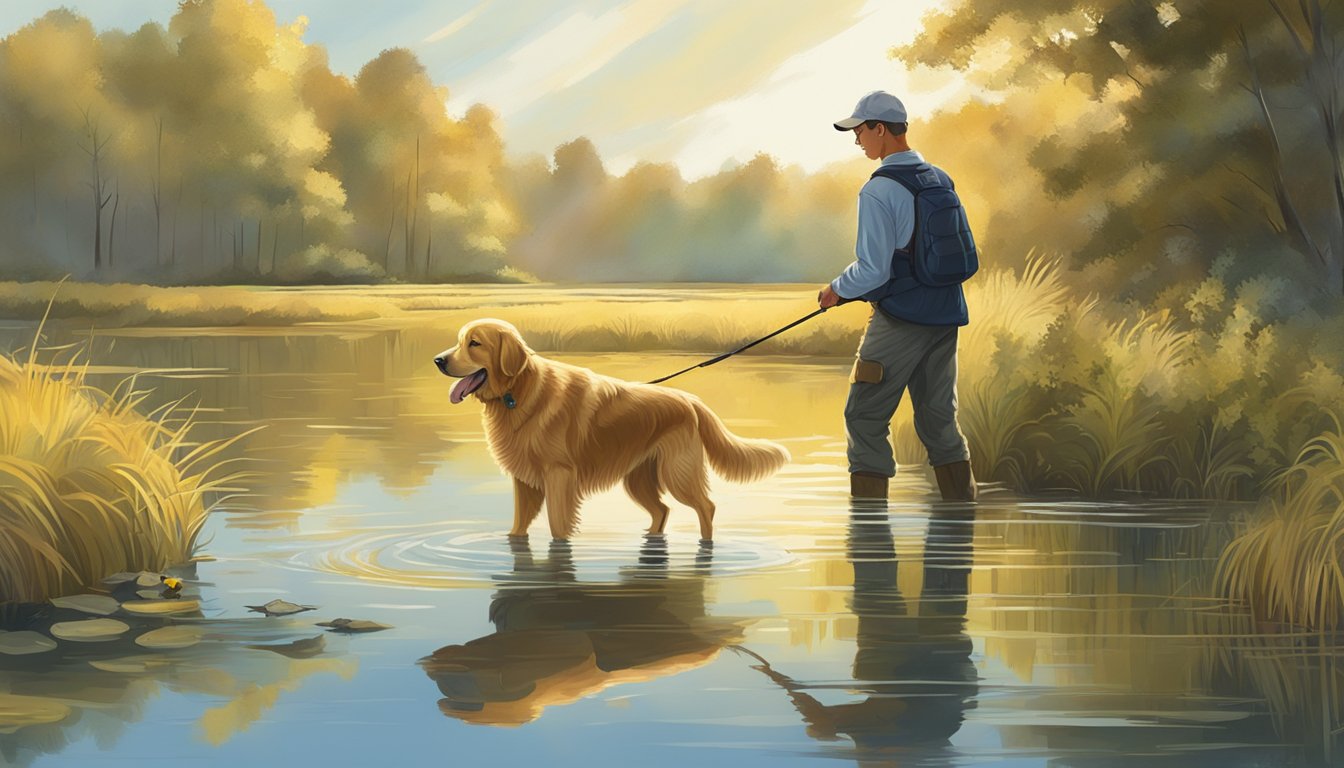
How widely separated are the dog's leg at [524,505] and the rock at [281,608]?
2.08m

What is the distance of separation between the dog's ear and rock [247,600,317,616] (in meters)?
1.98

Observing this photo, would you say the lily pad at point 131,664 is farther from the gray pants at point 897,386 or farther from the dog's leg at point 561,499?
the gray pants at point 897,386

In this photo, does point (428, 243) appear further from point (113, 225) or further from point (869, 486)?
point (869, 486)

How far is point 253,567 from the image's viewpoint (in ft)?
28.1

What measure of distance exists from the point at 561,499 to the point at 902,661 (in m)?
3.12

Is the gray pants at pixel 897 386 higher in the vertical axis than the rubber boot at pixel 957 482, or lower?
higher

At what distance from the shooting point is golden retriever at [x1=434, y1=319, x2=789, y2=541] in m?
9.06

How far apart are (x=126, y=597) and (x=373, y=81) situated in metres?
60.2

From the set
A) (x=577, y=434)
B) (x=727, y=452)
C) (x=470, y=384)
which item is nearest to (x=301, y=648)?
(x=470, y=384)

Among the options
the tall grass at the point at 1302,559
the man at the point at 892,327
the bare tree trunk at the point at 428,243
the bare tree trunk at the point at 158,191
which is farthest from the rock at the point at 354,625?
the bare tree trunk at the point at 428,243

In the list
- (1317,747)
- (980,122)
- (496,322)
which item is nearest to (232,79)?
(980,122)

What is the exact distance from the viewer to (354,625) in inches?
274

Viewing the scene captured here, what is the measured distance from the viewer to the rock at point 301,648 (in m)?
6.50

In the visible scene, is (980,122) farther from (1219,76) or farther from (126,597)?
(126,597)
